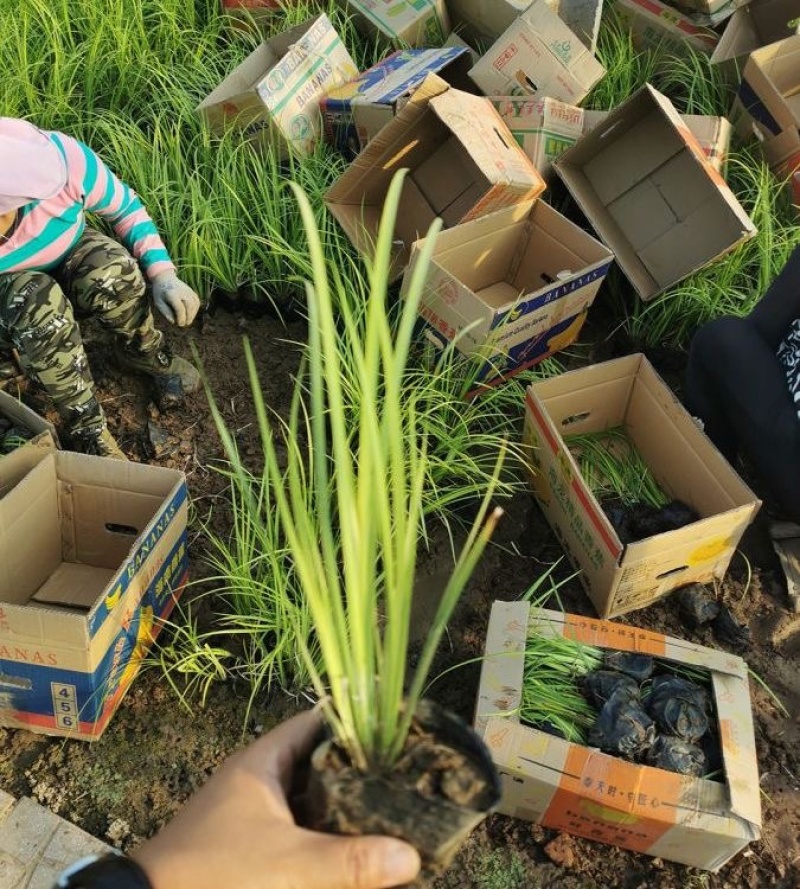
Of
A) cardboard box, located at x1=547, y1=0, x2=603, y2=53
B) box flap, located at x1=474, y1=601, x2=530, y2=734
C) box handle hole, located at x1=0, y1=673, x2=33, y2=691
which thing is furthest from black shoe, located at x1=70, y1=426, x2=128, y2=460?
cardboard box, located at x1=547, y1=0, x2=603, y2=53

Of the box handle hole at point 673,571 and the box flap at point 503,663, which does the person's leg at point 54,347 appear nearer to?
the box flap at point 503,663

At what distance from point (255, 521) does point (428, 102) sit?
1456mm

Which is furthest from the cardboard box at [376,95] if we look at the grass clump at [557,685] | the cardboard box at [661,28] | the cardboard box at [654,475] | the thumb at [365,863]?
the thumb at [365,863]

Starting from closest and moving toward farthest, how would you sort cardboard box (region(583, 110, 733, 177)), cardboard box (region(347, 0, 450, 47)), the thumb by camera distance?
the thumb < cardboard box (region(583, 110, 733, 177)) < cardboard box (region(347, 0, 450, 47))

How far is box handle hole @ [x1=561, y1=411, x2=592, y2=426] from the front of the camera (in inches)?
103

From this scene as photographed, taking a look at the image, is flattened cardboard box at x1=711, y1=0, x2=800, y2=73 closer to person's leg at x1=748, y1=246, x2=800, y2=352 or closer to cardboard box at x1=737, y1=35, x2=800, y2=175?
cardboard box at x1=737, y1=35, x2=800, y2=175

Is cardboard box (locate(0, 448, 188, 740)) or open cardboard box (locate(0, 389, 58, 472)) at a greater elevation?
open cardboard box (locate(0, 389, 58, 472))

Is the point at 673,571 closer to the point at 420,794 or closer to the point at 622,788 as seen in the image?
the point at 622,788

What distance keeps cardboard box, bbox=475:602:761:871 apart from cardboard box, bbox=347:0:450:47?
8.25 feet

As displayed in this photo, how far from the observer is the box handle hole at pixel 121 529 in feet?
7.16

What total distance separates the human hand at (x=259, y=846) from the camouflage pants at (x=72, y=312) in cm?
149

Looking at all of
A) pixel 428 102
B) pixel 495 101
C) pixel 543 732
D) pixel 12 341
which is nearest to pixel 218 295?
pixel 12 341

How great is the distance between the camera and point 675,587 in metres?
2.32

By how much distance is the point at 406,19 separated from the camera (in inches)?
134
